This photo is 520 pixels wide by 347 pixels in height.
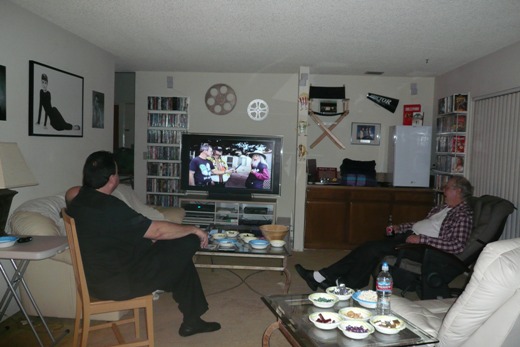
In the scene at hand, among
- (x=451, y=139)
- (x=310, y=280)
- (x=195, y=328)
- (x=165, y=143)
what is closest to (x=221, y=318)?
(x=195, y=328)

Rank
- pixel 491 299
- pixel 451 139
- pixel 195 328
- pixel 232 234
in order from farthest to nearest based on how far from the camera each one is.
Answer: pixel 451 139 < pixel 232 234 < pixel 195 328 < pixel 491 299

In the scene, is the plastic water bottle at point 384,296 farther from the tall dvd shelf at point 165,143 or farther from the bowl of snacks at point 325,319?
the tall dvd shelf at point 165,143

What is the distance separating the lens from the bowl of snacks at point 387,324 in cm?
182

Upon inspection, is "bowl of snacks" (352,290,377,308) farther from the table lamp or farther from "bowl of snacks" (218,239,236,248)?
the table lamp

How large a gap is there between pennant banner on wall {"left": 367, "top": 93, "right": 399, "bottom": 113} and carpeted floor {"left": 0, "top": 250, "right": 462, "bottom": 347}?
286cm

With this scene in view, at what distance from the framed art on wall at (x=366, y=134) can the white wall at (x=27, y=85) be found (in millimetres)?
3310

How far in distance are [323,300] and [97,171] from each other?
151 centimetres

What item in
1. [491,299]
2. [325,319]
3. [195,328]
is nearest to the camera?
[491,299]

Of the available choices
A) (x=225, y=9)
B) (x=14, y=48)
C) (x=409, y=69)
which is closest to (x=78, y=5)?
(x=14, y=48)

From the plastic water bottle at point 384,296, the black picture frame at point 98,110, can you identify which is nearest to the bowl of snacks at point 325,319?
the plastic water bottle at point 384,296

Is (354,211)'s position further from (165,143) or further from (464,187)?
(165,143)

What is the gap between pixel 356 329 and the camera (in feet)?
5.92

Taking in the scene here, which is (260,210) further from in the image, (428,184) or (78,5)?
(78,5)

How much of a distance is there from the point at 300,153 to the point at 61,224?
2977 millimetres
